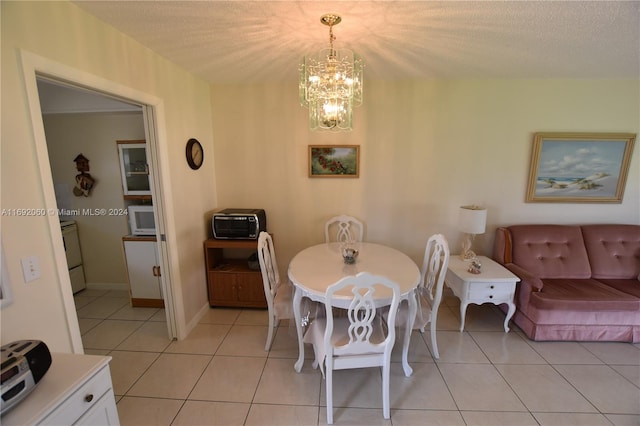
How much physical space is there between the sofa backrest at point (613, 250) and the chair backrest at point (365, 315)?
2601 millimetres

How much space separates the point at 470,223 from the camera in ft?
9.05

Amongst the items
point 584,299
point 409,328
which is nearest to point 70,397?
point 409,328

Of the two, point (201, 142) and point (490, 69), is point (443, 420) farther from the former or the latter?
point (201, 142)

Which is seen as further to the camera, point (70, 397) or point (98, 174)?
point (98, 174)

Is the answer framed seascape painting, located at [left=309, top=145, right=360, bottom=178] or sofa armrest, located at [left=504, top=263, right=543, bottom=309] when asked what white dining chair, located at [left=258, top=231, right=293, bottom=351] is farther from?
sofa armrest, located at [left=504, top=263, right=543, bottom=309]

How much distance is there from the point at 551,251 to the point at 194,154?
379cm

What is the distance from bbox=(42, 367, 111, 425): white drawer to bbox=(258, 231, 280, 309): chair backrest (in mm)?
1131

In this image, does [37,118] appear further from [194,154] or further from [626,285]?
[626,285]

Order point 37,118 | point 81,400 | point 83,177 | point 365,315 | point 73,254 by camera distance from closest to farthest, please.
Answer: point 81,400 < point 37,118 < point 365,315 < point 83,177 < point 73,254

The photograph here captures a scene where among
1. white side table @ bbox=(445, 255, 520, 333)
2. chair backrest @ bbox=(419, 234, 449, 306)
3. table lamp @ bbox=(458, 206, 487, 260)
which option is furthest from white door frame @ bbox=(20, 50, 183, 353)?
table lamp @ bbox=(458, 206, 487, 260)

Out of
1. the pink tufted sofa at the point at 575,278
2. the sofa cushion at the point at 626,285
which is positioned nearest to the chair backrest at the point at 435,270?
the pink tufted sofa at the point at 575,278

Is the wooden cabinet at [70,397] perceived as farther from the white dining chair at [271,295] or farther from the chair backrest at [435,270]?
the chair backrest at [435,270]

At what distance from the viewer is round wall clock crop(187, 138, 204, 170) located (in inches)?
103

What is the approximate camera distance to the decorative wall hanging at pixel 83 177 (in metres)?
3.17
